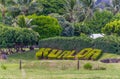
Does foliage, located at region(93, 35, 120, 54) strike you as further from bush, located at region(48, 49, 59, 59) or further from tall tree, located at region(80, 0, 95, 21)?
tall tree, located at region(80, 0, 95, 21)

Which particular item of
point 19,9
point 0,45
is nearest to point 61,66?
point 0,45

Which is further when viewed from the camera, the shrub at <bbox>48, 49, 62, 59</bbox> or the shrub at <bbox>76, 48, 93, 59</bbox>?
the shrub at <bbox>48, 49, 62, 59</bbox>

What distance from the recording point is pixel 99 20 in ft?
277

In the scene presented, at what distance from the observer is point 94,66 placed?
3947 cm

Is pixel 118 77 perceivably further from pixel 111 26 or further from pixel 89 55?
pixel 111 26

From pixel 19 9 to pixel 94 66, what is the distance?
38.7 metres

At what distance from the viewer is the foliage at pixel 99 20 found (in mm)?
84125

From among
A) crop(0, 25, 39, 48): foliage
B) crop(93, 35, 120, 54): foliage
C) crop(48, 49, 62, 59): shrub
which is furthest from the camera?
crop(0, 25, 39, 48): foliage

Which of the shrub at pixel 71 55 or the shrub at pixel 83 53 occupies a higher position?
the shrub at pixel 83 53

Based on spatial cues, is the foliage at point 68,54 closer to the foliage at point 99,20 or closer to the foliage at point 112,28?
the foliage at point 112,28

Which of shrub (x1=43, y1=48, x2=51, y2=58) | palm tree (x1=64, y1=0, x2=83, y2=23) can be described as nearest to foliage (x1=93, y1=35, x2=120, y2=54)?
shrub (x1=43, y1=48, x2=51, y2=58)

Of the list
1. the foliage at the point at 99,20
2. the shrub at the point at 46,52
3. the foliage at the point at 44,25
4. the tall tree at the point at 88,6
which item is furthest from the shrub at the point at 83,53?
the foliage at the point at 99,20

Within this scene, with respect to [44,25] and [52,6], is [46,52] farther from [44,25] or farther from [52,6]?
[52,6]

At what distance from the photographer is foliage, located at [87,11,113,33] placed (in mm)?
84125
